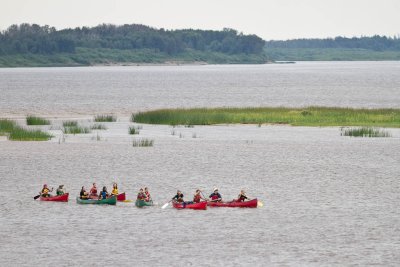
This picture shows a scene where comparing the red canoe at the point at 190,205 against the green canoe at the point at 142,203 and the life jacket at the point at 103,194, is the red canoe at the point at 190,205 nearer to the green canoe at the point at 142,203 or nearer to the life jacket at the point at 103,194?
the green canoe at the point at 142,203

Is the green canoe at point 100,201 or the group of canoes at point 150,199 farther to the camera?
the green canoe at point 100,201

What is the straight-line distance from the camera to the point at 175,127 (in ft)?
258

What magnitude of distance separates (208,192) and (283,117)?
1477 inches

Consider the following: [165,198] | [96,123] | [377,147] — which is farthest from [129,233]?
[96,123]

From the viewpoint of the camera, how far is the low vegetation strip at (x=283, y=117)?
78875 mm

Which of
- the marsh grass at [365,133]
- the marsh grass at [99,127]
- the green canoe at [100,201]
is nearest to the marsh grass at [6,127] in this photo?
the marsh grass at [99,127]

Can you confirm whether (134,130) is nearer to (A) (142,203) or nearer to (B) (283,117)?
(B) (283,117)

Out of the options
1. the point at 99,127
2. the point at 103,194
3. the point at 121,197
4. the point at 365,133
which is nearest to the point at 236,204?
the point at 121,197

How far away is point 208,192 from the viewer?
4584cm

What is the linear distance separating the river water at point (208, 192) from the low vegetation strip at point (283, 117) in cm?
245

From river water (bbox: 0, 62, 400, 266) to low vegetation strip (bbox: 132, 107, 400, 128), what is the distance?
8.03 ft

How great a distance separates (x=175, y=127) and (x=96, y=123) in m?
8.66

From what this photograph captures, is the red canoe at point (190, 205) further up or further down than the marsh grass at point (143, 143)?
further up

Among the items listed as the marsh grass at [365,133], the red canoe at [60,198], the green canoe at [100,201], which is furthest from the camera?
the marsh grass at [365,133]
